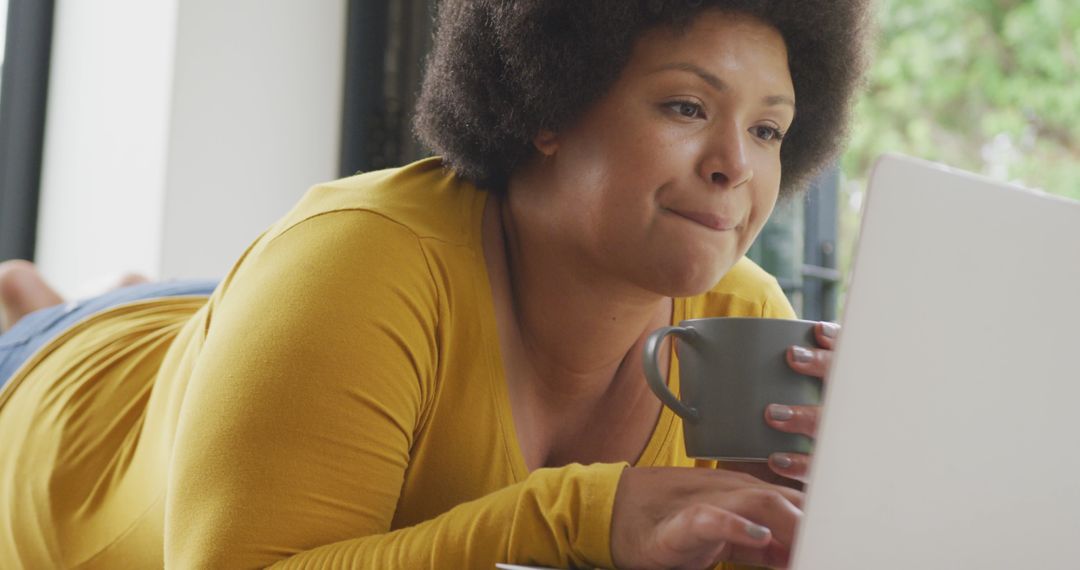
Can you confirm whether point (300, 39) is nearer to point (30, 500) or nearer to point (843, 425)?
point (30, 500)

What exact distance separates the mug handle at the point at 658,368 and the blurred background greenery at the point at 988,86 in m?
3.98

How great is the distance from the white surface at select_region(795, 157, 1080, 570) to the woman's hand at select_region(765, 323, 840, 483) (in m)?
0.26

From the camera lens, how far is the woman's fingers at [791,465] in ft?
2.66

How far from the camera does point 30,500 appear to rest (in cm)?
125

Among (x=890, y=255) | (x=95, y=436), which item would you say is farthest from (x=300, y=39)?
(x=890, y=255)

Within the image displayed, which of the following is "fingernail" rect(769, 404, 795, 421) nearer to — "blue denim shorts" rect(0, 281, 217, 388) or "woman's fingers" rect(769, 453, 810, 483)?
"woman's fingers" rect(769, 453, 810, 483)

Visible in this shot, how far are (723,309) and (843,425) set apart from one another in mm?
711

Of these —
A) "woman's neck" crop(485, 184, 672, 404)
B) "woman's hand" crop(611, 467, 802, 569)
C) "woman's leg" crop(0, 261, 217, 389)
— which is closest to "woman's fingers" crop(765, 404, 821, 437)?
"woman's hand" crop(611, 467, 802, 569)

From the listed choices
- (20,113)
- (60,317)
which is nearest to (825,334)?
(60,317)

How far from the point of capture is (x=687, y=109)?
93cm

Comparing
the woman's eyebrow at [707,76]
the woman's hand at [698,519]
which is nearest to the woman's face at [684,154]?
the woman's eyebrow at [707,76]

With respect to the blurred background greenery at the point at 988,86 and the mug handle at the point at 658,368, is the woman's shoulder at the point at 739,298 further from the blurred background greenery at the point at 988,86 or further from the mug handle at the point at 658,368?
the blurred background greenery at the point at 988,86

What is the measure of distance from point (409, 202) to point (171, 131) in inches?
57.9

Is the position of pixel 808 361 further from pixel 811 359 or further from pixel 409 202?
pixel 409 202
